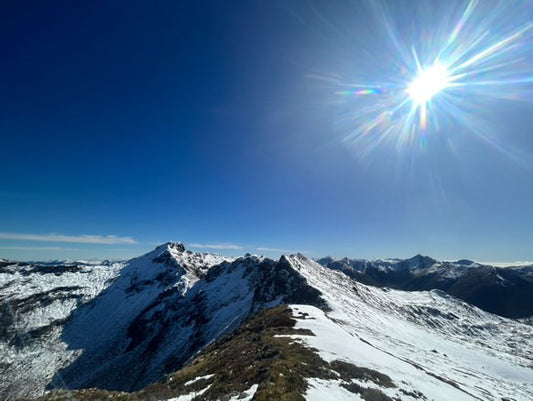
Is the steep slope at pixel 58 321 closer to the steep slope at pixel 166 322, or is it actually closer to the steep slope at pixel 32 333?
the steep slope at pixel 32 333

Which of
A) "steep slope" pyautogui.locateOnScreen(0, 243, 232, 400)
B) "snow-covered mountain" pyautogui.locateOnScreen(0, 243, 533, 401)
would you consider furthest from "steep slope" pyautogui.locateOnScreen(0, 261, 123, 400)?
"snow-covered mountain" pyautogui.locateOnScreen(0, 243, 533, 401)

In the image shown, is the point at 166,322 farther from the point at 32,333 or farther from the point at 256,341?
the point at 256,341

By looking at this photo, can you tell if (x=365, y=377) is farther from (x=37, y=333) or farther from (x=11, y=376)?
(x=37, y=333)

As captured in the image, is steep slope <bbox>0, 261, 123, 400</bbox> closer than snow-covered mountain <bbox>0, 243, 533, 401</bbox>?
No

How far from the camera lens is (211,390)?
17109 millimetres

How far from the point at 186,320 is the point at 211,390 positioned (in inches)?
4492

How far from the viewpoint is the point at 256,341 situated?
32094mm

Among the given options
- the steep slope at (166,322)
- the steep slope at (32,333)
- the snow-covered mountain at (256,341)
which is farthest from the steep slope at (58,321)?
the steep slope at (166,322)

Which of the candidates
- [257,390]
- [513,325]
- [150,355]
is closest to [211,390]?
[257,390]

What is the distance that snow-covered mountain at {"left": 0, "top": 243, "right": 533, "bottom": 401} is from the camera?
20.1 metres

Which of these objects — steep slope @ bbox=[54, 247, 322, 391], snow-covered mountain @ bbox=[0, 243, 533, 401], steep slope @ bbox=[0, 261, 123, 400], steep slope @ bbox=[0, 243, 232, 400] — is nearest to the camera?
snow-covered mountain @ bbox=[0, 243, 533, 401]

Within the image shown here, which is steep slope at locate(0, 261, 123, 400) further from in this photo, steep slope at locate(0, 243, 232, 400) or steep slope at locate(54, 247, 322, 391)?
steep slope at locate(54, 247, 322, 391)

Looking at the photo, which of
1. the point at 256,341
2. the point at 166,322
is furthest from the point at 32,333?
the point at 256,341

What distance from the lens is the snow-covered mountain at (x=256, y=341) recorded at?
65.9 feet
